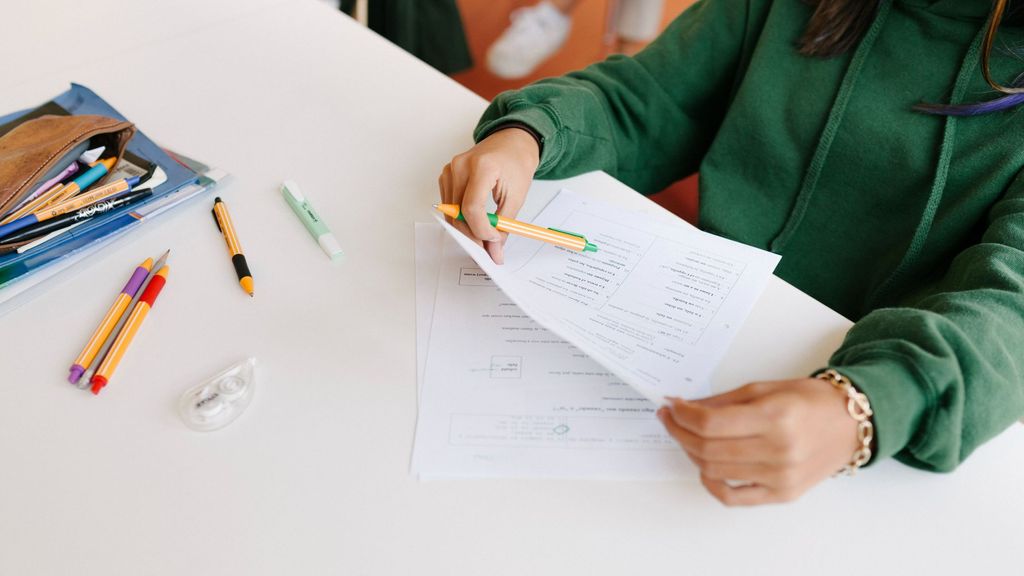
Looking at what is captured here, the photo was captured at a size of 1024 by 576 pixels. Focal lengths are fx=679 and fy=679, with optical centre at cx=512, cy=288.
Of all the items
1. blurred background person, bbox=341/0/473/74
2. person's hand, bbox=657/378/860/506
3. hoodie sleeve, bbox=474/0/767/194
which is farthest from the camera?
blurred background person, bbox=341/0/473/74

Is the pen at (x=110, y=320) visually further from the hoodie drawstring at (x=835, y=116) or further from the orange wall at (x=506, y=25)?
the orange wall at (x=506, y=25)

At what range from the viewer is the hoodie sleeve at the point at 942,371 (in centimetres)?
48

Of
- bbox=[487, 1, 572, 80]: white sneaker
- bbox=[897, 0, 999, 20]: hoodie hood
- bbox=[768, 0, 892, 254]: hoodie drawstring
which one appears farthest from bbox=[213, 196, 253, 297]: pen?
bbox=[487, 1, 572, 80]: white sneaker

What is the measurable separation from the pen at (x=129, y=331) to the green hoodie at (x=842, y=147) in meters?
0.36

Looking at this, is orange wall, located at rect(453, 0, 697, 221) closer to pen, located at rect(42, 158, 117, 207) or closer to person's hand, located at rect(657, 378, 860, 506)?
pen, located at rect(42, 158, 117, 207)

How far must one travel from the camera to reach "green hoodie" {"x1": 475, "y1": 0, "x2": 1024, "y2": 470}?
2.09ft

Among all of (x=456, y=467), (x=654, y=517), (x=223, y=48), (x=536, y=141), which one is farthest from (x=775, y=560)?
(x=223, y=48)

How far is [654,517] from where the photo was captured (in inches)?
18.7

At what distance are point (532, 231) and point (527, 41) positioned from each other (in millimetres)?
1607

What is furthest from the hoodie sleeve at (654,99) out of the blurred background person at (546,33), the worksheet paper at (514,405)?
the blurred background person at (546,33)

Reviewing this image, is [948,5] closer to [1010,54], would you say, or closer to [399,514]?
[1010,54]

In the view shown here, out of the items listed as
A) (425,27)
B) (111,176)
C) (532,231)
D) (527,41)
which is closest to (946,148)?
(532,231)

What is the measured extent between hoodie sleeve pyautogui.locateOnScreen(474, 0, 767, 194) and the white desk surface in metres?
0.19

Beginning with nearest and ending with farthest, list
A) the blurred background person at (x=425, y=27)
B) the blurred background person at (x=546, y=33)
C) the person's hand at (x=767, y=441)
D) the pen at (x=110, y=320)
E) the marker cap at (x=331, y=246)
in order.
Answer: the person's hand at (x=767, y=441), the pen at (x=110, y=320), the marker cap at (x=331, y=246), the blurred background person at (x=425, y=27), the blurred background person at (x=546, y=33)
